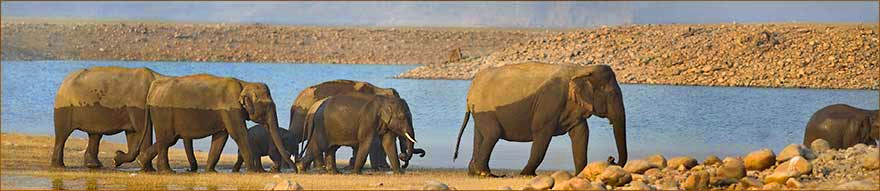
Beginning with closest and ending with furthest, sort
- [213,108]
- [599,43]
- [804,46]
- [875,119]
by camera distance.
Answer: [213,108] → [875,119] → [804,46] → [599,43]

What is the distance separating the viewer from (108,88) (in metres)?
26.9

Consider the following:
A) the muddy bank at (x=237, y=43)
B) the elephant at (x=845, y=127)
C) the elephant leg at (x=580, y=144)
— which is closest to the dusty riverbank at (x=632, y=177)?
the elephant leg at (x=580, y=144)

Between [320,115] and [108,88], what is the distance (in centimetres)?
300

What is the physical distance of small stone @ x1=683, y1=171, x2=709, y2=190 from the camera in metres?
22.9

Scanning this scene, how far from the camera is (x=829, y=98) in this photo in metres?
56.4

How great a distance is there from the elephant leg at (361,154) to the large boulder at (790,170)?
19.8ft

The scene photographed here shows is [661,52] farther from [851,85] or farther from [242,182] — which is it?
[242,182]

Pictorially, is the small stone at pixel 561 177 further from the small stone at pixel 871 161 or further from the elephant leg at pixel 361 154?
the elephant leg at pixel 361 154

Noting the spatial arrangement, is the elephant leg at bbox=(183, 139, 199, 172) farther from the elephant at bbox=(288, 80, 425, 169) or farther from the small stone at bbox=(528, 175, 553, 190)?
the small stone at bbox=(528, 175, 553, 190)

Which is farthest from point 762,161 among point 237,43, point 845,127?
point 237,43

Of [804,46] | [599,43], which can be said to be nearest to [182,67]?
[599,43]

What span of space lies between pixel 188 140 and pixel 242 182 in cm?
269

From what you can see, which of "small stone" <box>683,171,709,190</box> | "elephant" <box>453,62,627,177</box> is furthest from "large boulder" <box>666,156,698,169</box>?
"elephant" <box>453,62,627,177</box>

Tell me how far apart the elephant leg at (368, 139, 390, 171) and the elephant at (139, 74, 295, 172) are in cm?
170
